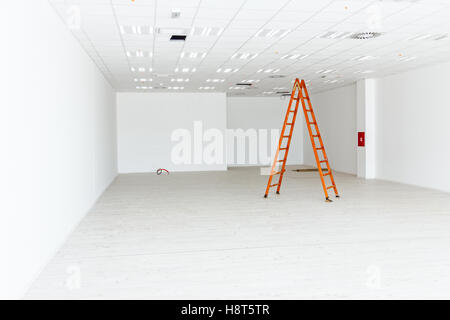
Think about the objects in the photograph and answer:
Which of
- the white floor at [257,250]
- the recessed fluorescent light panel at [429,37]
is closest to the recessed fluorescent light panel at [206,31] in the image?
the white floor at [257,250]

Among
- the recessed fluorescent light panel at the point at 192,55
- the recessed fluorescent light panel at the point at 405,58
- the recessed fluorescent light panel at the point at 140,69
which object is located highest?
the recessed fluorescent light panel at the point at 140,69

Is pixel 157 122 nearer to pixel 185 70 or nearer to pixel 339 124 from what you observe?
pixel 185 70

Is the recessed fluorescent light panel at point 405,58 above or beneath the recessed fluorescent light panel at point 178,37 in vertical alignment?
above

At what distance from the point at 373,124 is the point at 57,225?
9601 millimetres

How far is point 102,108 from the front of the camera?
9922mm

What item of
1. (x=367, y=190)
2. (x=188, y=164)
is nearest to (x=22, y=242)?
(x=367, y=190)

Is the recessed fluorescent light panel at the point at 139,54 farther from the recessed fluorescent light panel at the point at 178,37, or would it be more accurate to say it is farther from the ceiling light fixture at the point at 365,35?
the ceiling light fixture at the point at 365,35

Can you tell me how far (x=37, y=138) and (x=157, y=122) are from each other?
11105 mm

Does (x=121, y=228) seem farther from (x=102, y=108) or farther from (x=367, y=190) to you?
(x=367, y=190)

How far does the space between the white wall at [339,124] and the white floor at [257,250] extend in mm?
5279

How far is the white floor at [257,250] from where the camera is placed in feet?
11.3

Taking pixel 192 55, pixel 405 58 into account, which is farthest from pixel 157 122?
pixel 405 58

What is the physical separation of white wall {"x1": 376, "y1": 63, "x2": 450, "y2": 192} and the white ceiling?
0.53 m

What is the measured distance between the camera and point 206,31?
622cm
